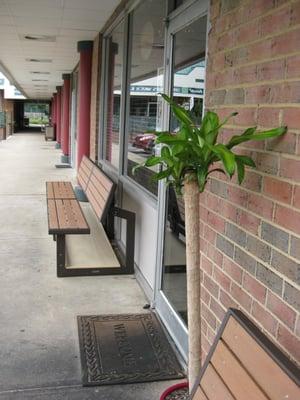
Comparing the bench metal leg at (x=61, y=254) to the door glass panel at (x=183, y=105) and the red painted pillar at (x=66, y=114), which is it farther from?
the red painted pillar at (x=66, y=114)

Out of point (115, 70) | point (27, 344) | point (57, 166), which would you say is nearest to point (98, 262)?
point (27, 344)

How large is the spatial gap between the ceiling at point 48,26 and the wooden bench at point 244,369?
466 cm

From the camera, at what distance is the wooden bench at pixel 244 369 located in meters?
1.58

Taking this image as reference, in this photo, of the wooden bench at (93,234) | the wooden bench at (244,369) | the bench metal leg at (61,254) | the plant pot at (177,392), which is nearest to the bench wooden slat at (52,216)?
the wooden bench at (93,234)

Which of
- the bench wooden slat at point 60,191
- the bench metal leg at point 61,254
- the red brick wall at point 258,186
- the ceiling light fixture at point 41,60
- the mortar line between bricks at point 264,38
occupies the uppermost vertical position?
the ceiling light fixture at point 41,60

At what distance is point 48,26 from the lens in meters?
7.18

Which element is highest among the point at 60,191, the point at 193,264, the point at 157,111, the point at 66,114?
the point at 157,111

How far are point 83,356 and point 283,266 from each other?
5.90 ft

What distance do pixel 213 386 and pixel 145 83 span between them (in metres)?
3.45

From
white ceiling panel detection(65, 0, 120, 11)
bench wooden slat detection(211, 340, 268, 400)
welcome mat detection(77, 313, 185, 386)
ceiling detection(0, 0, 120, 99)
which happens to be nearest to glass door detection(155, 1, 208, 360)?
welcome mat detection(77, 313, 185, 386)

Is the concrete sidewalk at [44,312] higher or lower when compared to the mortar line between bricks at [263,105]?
lower

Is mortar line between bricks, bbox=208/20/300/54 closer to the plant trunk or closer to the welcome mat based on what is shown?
the plant trunk

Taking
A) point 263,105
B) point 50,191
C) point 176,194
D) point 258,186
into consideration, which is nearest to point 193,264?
point 258,186

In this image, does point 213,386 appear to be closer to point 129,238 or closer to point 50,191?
point 129,238
